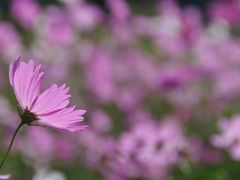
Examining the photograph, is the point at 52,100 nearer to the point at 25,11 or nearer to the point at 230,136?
the point at 230,136

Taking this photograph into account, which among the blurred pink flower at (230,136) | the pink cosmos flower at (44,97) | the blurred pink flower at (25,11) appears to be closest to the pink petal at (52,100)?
the pink cosmos flower at (44,97)

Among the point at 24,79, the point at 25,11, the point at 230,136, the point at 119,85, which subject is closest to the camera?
the point at 24,79

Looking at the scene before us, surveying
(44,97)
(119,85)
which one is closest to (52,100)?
(44,97)

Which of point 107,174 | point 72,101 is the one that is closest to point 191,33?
point 72,101

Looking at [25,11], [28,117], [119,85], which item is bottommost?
[28,117]

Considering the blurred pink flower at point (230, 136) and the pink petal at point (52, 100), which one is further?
the blurred pink flower at point (230, 136)

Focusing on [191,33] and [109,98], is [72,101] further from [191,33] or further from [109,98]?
[191,33]

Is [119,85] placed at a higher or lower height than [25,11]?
higher

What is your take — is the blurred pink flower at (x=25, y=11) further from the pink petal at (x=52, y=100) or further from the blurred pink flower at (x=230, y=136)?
the pink petal at (x=52, y=100)
